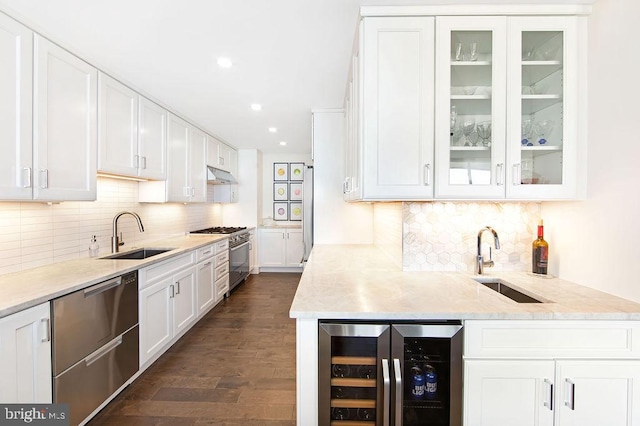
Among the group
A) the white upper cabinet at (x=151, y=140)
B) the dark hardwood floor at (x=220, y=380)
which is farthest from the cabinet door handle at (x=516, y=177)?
the white upper cabinet at (x=151, y=140)

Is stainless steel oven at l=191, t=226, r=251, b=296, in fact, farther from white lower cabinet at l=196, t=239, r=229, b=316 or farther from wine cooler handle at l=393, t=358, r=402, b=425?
wine cooler handle at l=393, t=358, r=402, b=425

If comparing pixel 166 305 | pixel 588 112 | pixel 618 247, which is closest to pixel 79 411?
pixel 166 305

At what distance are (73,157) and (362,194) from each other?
1.98 meters

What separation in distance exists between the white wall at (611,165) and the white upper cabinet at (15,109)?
10.3ft

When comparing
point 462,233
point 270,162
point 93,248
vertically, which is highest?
point 270,162

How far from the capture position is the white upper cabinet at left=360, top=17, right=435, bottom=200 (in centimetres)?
156

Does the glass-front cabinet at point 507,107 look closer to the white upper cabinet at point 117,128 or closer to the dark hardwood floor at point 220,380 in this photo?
the dark hardwood floor at point 220,380

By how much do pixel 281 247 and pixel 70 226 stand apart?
3.56m

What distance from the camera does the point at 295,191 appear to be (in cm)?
612

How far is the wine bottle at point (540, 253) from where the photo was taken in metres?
1.77

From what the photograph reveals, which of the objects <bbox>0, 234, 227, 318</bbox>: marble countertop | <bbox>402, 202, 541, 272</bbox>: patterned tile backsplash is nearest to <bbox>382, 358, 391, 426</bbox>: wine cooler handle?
<bbox>402, 202, 541, 272</bbox>: patterned tile backsplash

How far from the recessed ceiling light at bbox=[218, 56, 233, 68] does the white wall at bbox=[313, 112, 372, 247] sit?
4.01 feet

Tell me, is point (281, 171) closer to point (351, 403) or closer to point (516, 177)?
point (516, 177)

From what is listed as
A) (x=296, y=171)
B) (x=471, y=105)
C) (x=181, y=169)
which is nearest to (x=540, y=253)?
(x=471, y=105)
